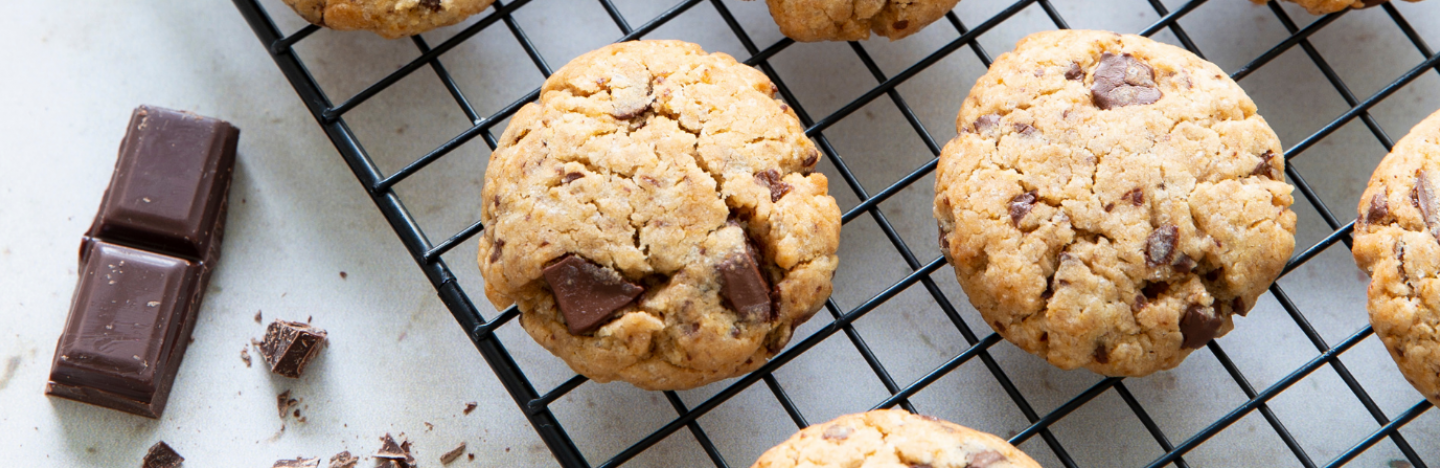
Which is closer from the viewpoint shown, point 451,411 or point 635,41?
point 635,41

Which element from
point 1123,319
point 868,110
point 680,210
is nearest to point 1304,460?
point 1123,319

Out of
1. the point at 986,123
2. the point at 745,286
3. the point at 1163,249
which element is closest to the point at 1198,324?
the point at 1163,249

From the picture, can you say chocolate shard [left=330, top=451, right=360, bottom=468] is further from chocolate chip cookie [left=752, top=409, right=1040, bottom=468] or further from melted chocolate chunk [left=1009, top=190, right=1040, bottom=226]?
melted chocolate chunk [left=1009, top=190, right=1040, bottom=226]

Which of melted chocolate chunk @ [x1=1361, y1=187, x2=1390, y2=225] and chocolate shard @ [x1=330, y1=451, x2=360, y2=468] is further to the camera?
chocolate shard @ [x1=330, y1=451, x2=360, y2=468]

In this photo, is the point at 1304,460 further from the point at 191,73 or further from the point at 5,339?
the point at 5,339

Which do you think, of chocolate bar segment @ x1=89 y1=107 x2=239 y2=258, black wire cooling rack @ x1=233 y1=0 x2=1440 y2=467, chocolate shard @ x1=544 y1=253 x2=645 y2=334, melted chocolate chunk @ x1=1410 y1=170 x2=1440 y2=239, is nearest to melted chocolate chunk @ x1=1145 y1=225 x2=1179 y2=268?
black wire cooling rack @ x1=233 y1=0 x2=1440 y2=467

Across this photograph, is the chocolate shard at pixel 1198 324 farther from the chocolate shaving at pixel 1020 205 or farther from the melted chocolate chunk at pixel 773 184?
the melted chocolate chunk at pixel 773 184
